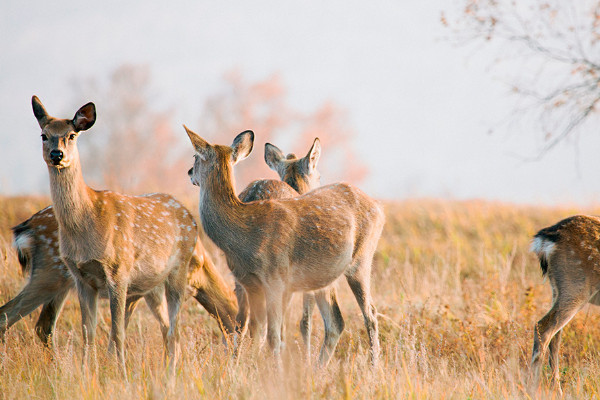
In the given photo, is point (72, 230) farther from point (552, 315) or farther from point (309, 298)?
point (552, 315)

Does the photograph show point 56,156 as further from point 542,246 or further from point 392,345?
point 542,246

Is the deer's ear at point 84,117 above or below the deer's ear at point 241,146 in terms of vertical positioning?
above

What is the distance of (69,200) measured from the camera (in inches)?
227

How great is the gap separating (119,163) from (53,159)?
35.0 metres

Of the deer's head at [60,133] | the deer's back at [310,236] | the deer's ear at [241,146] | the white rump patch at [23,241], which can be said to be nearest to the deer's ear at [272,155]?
the deer's back at [310,236]

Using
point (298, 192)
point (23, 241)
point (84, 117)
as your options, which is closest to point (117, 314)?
point (23, 241)

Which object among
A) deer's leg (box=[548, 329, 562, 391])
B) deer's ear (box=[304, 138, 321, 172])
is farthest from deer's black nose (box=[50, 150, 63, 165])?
deer's leg (box=[548, 329, 562, 391])

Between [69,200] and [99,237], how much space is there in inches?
16.8

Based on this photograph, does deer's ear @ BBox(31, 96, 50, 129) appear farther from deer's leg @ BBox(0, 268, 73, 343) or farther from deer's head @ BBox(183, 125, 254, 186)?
deer's leg @ BBox(0, 268, 73, 343)

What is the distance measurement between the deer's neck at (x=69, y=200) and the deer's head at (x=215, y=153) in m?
1.05

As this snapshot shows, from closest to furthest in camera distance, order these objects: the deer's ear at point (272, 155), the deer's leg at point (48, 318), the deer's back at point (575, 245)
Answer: the deer's back at point (575, 245), the deer's leg at point (48, 318), the deer's ear at point (272, 155)

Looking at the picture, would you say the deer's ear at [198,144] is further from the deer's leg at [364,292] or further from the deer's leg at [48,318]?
the deer's leg at [48,318]

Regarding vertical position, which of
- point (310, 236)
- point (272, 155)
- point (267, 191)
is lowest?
point (310, 236)

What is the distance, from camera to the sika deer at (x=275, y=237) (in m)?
5.71
